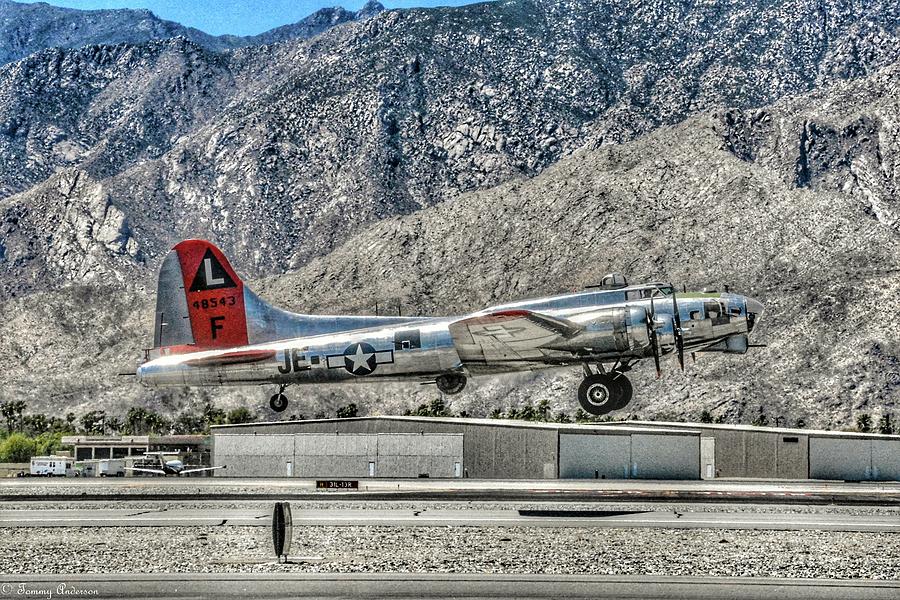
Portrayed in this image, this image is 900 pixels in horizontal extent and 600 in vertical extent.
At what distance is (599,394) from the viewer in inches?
1337

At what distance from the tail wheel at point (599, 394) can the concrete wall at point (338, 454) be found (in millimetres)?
86329

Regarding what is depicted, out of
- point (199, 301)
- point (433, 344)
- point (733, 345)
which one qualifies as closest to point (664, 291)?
point (733, 345)

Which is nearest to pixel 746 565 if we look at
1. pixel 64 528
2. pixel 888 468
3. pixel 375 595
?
pixel 375 595

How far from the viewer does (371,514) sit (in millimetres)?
73875

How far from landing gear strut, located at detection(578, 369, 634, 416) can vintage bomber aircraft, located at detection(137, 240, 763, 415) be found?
39 mm

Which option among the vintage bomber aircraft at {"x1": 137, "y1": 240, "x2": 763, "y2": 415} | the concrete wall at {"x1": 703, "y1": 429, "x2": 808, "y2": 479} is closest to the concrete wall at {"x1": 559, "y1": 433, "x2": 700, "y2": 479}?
the concrete wall at {"x1": 703, "y1": 429, "x2": 808, "y2": 479}

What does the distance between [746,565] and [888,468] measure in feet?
288

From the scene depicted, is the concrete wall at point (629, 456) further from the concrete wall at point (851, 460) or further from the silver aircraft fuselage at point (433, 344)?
the silver aircraft fuselage at point (433, 344)

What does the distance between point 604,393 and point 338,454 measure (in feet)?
299

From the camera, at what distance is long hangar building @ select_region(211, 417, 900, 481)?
12025 centimetres

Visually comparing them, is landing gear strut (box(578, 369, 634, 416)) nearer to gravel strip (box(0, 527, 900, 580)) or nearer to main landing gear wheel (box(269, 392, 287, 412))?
main landing gear wheel (box(269, 392, 287, 412))

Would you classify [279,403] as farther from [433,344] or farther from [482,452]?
[482,452]

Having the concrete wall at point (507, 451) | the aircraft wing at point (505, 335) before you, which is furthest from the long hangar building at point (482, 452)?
the aircraft wing at point (505, 335)

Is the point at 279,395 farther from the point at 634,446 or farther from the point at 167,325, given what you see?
the point at 634,446
